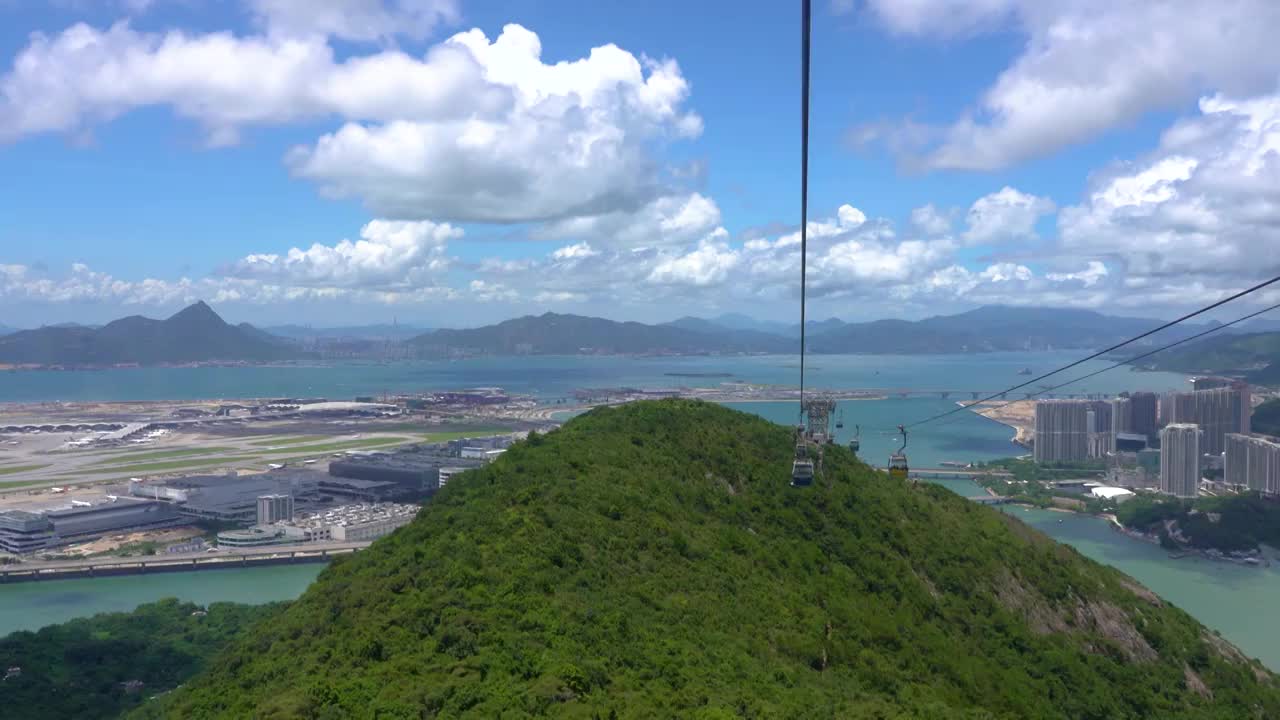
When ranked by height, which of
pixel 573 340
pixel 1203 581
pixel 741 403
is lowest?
pixel 1203 581

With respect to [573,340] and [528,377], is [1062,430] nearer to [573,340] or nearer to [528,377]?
[528,377]

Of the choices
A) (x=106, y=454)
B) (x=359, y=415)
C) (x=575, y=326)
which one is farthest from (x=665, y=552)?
(x=575, y=326)

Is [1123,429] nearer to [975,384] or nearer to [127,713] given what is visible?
[975,384]

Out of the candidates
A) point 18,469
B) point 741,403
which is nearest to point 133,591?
point 18,469

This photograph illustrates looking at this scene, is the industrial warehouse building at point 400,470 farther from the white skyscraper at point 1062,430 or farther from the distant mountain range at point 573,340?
the distant mountain range at point 573,340

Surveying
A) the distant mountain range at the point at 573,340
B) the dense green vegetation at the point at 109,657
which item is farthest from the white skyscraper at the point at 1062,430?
the distant mountain range at the point at 573,340

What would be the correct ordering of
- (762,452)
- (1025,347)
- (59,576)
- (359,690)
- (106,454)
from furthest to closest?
(1025,347), (106,454), (59,576), (762,452), (359,690)
